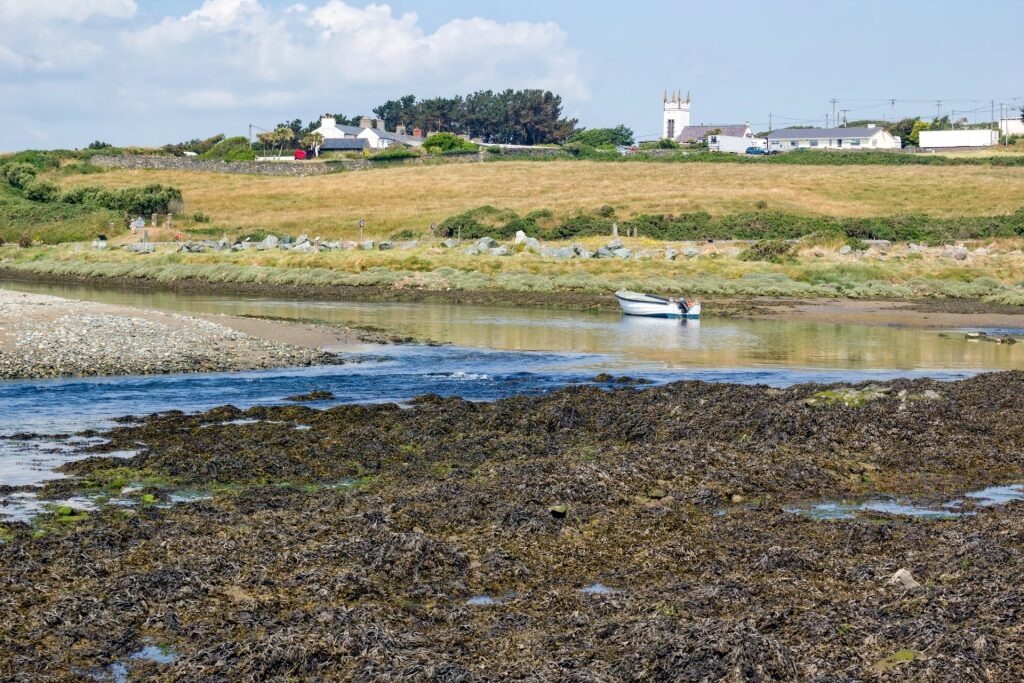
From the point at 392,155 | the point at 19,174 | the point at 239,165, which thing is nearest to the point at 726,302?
the point at 392,155

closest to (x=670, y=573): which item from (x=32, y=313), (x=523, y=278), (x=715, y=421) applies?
(x=715, y=421)

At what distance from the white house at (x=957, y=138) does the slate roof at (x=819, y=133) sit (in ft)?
21.0

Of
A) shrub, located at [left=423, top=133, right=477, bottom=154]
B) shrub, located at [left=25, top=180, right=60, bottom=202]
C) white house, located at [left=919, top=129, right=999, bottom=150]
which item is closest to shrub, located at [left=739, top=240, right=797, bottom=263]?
shrub, located at [left=25, top=180, right=60, bottom=202]

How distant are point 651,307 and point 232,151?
310ft

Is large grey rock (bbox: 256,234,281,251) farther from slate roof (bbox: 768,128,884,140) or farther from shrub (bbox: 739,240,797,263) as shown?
slate roof (bbox: 768,128,884,140)

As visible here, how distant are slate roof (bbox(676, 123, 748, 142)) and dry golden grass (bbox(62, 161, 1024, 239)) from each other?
48.7 metres

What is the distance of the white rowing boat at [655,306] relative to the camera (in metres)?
48.8

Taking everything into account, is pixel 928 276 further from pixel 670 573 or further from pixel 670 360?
pixel 670 573

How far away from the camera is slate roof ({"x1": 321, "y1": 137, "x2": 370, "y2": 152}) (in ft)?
499

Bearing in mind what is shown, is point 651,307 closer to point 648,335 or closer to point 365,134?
point 648,335

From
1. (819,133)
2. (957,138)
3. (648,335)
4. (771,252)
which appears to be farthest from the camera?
(819,133)

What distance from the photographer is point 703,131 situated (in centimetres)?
17188

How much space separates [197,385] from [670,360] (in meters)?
14.1

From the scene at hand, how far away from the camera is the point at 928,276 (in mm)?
62812
